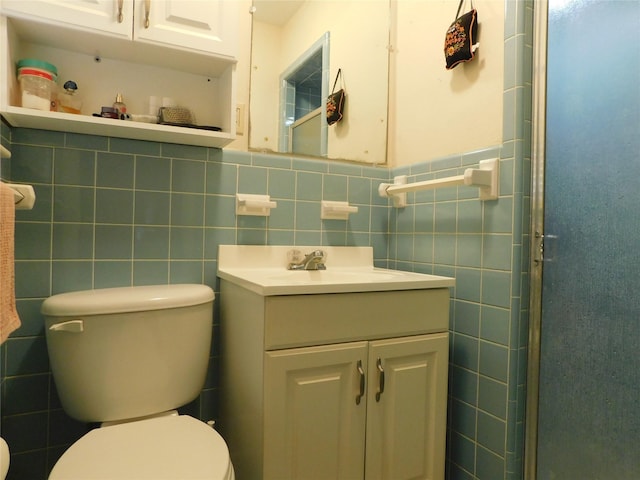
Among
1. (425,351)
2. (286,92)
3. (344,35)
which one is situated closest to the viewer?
(425,351)

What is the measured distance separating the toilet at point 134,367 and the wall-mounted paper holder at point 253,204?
36 centimetres

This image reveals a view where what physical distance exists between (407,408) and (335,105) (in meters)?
1.22

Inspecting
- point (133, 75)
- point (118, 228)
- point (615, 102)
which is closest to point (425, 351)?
point (615, 102)

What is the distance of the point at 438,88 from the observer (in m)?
1.48

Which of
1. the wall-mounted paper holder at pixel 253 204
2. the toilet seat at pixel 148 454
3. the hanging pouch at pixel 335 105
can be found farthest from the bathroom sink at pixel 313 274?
the hanging pouch at pixel 335 105

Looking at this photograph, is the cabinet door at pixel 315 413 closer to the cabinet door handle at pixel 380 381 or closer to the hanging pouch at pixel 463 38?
the cabinet door handle at pixel 380 381

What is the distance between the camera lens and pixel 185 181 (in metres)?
1.37

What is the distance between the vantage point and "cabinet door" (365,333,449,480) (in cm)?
112

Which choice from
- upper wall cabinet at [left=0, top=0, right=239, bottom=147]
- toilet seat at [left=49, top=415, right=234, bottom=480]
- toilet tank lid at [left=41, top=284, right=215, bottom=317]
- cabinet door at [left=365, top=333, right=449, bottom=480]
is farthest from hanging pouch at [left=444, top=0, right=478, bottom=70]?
toilet seat at [left=49, top=415, right=234, bottom=480]

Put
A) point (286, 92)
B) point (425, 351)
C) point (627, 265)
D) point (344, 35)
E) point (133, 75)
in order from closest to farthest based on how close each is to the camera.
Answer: point (627, 265) → point (425, 351) → point (133, 75) → point (286, 92) → point (344, 35)

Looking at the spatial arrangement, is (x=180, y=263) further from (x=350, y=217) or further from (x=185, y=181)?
(x=350, y=217)

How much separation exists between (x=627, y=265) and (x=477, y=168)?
50cm

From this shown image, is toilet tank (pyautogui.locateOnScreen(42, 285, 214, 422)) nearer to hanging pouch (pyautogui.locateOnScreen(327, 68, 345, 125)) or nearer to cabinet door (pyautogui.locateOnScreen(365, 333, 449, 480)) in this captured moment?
cabinet door (pyautogui.locateOnScreen(365, 333, 449, 480))

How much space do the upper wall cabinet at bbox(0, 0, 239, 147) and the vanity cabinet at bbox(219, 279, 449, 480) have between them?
66 centimetres
